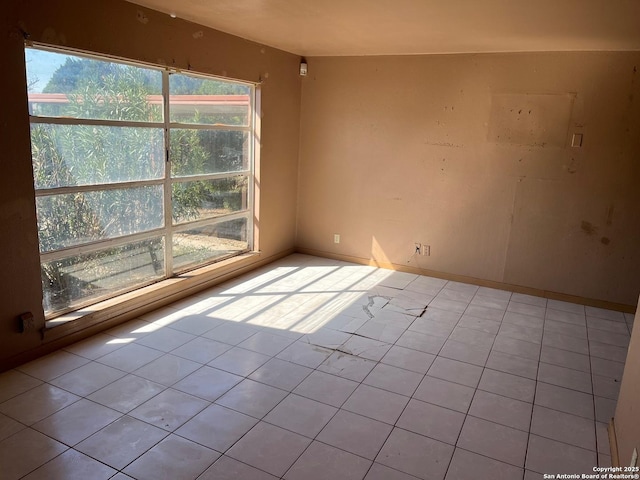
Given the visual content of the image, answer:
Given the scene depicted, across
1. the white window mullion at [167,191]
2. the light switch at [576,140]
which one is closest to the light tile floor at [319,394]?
the white window mullion at [167,191]

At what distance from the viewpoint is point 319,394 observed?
9.09 ft

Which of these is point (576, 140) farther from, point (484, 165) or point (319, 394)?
point (319, 394)

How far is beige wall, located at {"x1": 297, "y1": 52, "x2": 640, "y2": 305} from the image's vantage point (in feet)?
14.0

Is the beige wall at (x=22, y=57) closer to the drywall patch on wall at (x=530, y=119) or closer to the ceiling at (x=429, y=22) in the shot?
the ceiling at (x=429, y=22)

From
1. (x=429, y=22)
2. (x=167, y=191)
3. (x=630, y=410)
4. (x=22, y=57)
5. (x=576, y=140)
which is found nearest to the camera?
(x=630, y=410)

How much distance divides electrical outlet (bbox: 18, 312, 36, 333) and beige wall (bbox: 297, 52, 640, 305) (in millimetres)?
3369

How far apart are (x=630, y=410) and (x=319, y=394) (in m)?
1.55

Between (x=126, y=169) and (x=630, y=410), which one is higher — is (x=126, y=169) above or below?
above

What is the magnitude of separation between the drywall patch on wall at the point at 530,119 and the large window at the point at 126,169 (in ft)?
8.14

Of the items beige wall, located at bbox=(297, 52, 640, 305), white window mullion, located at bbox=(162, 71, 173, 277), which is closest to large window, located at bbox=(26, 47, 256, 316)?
white window mullion, located at bbox=(162, 71, 173, 277)

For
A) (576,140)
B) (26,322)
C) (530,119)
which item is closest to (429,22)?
(530,119)

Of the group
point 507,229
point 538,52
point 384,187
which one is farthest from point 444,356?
point 538,52

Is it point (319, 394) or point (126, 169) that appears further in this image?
point (126, 169)

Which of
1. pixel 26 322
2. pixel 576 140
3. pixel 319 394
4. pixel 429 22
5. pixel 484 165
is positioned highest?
pixel 429 22
